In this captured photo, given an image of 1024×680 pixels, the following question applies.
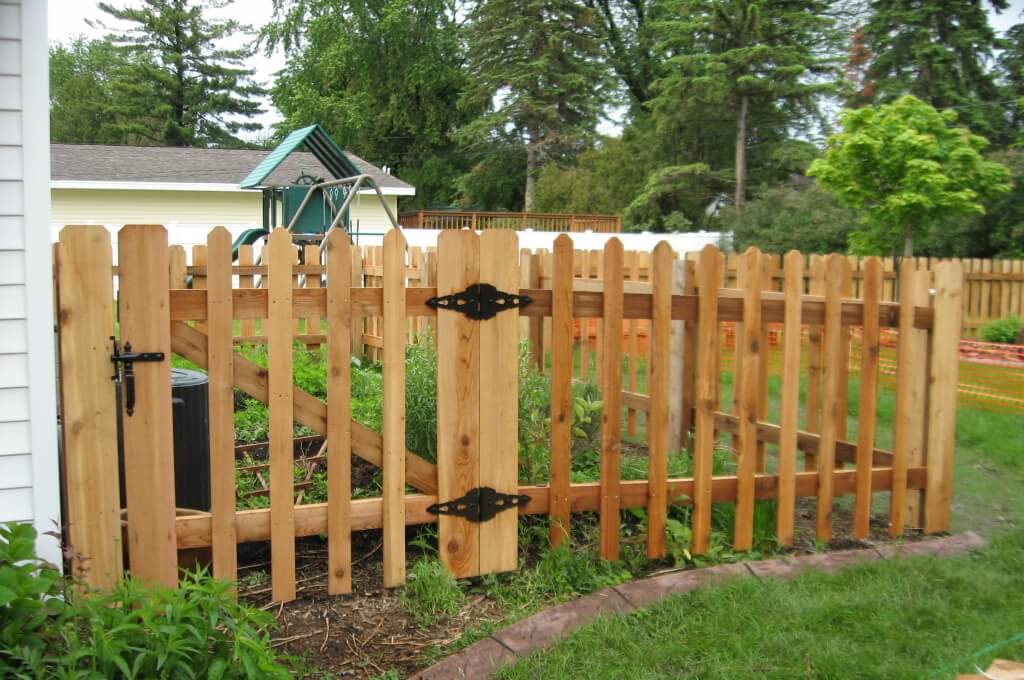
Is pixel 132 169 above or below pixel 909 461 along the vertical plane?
above

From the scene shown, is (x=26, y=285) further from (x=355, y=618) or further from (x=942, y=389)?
(x=942, y=389)

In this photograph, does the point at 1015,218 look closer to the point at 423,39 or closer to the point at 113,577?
the point at 113,577

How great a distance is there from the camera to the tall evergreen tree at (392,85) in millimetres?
39750

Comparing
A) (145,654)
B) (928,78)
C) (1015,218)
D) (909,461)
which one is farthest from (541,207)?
(145,654)

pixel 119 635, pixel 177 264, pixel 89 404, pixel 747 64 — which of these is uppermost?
pixel 747 64

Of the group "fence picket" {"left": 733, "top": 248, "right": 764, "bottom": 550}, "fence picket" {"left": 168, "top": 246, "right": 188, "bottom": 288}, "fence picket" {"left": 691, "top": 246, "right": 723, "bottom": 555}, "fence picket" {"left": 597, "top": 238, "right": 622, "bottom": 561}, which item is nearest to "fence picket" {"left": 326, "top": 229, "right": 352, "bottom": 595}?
"fence picket" {"left": 597, "top": 238, "right": 622, "bottom": 561}

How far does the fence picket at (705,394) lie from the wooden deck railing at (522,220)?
2347 centimetres

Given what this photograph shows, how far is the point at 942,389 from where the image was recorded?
474cm

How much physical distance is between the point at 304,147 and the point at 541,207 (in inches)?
838

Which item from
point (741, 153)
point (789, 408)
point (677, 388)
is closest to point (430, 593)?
point (789, 408)

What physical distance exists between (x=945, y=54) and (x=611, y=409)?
29074mm

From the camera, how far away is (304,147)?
12.8 metres

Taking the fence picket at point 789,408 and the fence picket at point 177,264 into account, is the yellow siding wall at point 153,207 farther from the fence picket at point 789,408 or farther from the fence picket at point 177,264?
the fence picket at point 789,408

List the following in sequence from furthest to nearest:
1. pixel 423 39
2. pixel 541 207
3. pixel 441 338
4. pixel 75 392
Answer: pixel 423 39 < pixel 541 207 < pixel 441 338 < pixel 75 392
